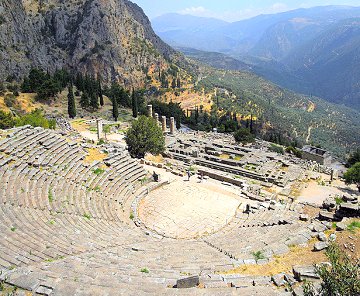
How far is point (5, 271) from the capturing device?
11.7m

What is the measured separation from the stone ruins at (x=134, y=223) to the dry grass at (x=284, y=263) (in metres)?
0.42

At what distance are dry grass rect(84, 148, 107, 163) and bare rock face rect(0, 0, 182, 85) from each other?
80522mm

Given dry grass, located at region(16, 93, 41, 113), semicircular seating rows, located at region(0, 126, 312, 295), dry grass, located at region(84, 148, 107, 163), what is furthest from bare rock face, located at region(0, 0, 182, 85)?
semicircular seating rows, located at region(0, 126, 312, 295)

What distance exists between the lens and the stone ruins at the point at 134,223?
12.0 metres

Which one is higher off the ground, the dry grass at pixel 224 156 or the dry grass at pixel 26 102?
the dry grass at pixel 26 102

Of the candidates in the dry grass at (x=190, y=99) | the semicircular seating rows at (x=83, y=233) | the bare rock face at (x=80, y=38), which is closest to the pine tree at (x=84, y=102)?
the bare rock face at (x=80, y=38)

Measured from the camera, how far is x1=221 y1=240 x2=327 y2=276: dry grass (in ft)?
44.2

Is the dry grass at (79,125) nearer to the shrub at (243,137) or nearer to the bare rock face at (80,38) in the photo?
the shrub at (243,137)

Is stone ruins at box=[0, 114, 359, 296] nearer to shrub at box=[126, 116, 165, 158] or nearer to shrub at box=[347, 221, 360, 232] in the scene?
shrub at box=[347, 221, 360, 232]

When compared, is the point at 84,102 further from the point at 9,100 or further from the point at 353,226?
the point at 353,226

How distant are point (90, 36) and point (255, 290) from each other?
120 m

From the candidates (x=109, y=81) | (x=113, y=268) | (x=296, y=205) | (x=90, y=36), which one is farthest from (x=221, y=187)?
(x=90, y=36)

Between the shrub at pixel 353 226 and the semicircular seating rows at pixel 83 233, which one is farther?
the shrub at pixel 353 226

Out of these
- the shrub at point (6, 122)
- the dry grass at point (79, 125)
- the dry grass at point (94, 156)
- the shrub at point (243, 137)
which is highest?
the dry grass at point (94, 156)
